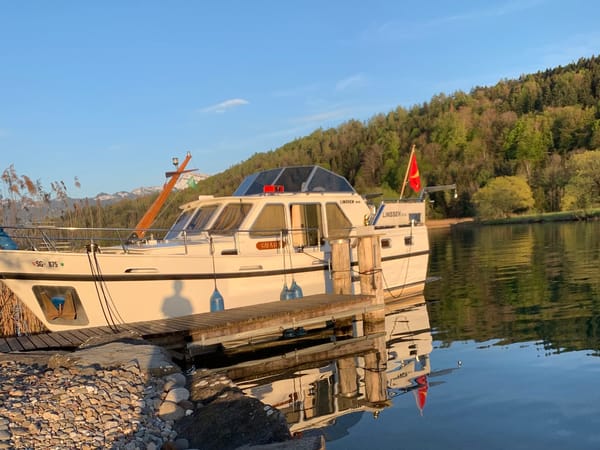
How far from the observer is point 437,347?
10.8 meters

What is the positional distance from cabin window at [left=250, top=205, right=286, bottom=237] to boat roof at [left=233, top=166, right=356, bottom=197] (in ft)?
3.47

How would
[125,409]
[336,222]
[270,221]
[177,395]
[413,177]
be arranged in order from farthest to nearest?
[413,177] → [336,222] → [270,221] → [177,395] → [125,409]

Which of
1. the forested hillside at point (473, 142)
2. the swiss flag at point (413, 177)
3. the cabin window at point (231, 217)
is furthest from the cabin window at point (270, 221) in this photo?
the forested hillside at point (473, 142)

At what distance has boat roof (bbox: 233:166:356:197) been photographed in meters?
13.6

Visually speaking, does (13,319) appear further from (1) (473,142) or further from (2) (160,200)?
(1) (473,142)

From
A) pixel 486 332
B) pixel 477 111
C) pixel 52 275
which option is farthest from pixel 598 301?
pixel 477 111

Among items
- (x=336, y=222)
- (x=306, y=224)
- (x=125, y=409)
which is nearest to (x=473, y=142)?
(x=336, y=222)

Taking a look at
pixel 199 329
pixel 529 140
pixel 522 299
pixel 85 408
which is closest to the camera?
pixel 85 408

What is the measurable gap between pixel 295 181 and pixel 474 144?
8697cm

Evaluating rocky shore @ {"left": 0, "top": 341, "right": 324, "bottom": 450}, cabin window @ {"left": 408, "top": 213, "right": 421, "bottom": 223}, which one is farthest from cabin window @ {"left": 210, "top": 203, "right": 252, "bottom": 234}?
cabin window @ {"left": 408, "top": 213, "right": 421, "bottom": 223}

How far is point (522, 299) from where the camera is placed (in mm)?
14703

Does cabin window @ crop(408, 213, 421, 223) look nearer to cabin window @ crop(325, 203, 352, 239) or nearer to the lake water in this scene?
the lake water

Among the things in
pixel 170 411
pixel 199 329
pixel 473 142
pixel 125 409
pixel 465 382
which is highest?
pixel 473 142

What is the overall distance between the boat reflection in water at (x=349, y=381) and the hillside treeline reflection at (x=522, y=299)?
1.43m
